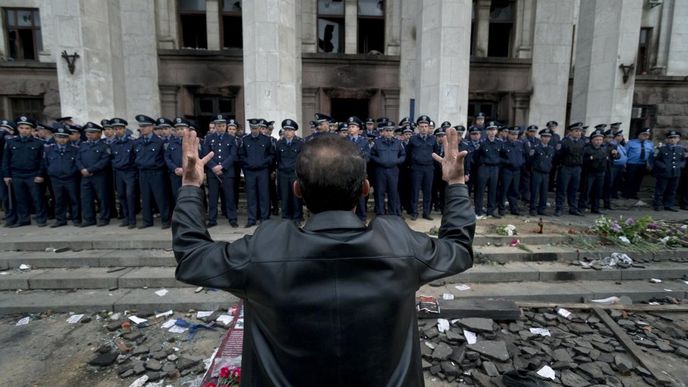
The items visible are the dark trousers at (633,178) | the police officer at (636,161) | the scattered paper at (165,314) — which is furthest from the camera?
the dark trousers at (633,178)

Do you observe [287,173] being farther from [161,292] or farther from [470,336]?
[470,336]

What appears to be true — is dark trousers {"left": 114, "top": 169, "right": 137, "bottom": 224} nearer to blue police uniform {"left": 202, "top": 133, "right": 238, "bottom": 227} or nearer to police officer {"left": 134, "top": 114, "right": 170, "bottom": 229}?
police officer {"left": 134, "top": 114, "right": 170, "bottom": 229}

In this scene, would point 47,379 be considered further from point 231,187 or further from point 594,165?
point 594,165

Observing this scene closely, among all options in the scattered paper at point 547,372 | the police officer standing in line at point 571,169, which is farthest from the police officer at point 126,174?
the police officer standing in line at point 571,169

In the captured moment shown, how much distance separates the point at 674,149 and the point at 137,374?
465 inches

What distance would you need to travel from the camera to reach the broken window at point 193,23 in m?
12.8

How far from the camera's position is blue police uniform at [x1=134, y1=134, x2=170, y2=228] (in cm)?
698

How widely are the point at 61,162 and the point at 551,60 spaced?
1416cm

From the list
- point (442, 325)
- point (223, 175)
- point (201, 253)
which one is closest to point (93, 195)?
point (223, 175)

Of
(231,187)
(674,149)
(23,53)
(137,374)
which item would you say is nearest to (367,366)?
(137,374)

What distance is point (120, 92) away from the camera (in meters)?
10.5

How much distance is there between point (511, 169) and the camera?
8055 millimetres

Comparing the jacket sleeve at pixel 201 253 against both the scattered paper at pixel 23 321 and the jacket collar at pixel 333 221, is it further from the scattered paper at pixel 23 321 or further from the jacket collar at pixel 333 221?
the scattered paper at pixel 23 321

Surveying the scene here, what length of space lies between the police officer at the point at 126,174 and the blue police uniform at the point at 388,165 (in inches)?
182
